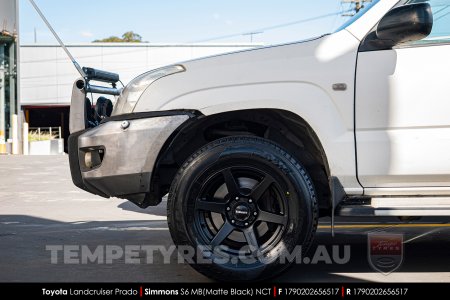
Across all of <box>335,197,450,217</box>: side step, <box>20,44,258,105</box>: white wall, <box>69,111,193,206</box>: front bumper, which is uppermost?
<box>20,44,258,105</box>: white wall

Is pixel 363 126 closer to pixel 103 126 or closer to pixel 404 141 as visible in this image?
pixel 404 141

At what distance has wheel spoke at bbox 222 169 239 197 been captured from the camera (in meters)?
3.87

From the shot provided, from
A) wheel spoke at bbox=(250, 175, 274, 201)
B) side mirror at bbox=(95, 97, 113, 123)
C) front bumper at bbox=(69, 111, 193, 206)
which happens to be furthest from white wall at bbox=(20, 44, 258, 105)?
wheel spoke at bbox=(250, 175, 274, 201)

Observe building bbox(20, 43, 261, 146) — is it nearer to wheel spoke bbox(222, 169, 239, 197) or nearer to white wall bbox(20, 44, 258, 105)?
white wall bbox(20, 44, 258, 105)

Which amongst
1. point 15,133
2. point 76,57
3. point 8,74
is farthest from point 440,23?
point 76,57

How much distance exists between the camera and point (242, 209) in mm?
3877

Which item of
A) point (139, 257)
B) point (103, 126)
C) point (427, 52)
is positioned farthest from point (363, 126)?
point (139, 257)

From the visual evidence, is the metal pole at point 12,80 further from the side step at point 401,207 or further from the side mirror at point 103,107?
the side step at point 401,207

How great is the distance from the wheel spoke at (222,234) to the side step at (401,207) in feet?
2.35

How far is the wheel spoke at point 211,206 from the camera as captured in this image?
3877mm

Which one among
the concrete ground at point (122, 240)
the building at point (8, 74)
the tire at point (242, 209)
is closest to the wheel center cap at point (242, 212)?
the tire at point (242, 209)

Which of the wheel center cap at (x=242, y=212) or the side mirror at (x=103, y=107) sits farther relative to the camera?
the side mirror at (x=103, y=107)

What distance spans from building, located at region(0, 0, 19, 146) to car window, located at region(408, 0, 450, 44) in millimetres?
24946

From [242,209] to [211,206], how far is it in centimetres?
20
